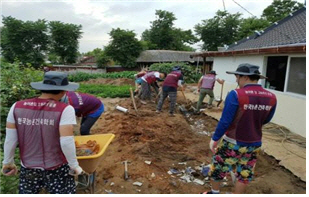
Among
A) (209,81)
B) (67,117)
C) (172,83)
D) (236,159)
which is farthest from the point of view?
(209,81)

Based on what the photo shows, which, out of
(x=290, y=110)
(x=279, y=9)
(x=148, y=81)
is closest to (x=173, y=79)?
(x=148, y=81)

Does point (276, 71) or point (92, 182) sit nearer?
point (92, 182)

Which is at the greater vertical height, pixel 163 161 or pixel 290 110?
pixel 290 110

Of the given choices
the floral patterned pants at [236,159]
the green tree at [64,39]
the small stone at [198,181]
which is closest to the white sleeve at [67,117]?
the floral patterned pants at [236,159]

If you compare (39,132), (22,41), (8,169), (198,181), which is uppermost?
(22,41)

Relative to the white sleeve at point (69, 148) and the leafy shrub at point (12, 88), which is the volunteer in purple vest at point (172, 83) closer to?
the leafy shrub at point (12, 88)

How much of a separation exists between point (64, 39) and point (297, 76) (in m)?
30.3

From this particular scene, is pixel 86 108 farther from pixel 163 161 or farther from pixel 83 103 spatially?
pixel 163 161

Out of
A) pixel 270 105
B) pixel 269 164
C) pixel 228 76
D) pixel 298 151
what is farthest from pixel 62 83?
pixel 228 76

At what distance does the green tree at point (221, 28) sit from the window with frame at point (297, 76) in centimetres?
2728

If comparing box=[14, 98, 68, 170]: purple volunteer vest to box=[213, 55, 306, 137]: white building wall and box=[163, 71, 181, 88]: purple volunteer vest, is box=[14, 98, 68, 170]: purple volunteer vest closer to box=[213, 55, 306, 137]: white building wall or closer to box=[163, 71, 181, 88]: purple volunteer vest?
box=[163, 71, 181, 88]: purple volunteer vest

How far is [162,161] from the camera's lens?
428cm

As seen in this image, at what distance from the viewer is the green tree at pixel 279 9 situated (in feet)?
101

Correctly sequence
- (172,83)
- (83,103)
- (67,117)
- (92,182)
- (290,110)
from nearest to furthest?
(67,117)
(92,182)
(83,103)
(290,110)
(172,83)
